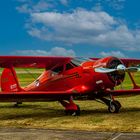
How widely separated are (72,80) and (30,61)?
2.17 meters

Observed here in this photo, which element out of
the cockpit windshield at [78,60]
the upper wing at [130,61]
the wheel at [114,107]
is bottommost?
the wheel at [114,107]

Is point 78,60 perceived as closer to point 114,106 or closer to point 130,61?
point 114,106

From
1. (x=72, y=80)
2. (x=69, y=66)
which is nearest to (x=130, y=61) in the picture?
(x=69, y=66)

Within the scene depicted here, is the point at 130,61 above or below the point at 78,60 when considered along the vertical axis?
above

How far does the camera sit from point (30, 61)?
16.6 meters

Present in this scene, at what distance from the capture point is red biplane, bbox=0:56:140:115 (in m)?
14.5

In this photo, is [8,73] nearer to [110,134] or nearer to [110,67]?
[110,67]

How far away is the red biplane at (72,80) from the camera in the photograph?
47.6 ft

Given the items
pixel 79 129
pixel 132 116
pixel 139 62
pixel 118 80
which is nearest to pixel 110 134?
pixel 79 129

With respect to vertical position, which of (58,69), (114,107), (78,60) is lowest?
(114,107)

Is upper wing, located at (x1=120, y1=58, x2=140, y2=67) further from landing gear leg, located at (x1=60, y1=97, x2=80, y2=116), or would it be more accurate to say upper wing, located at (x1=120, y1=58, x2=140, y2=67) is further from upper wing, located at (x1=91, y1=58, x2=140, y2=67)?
landing gear leg, located at (x1=60, y1=97, x2=80, y2=116)

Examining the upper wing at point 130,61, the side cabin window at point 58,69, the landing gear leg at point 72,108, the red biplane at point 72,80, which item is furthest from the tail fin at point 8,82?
the upper wing at point 130,61

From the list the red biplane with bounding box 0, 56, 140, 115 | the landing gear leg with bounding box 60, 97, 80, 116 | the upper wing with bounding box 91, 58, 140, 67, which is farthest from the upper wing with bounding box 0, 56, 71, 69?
the upper wing with bounding box 91, 58, 140, 67

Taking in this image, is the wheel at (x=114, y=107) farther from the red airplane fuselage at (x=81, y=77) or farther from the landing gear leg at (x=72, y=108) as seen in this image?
the landing gear leg at (x=72, y=108)
